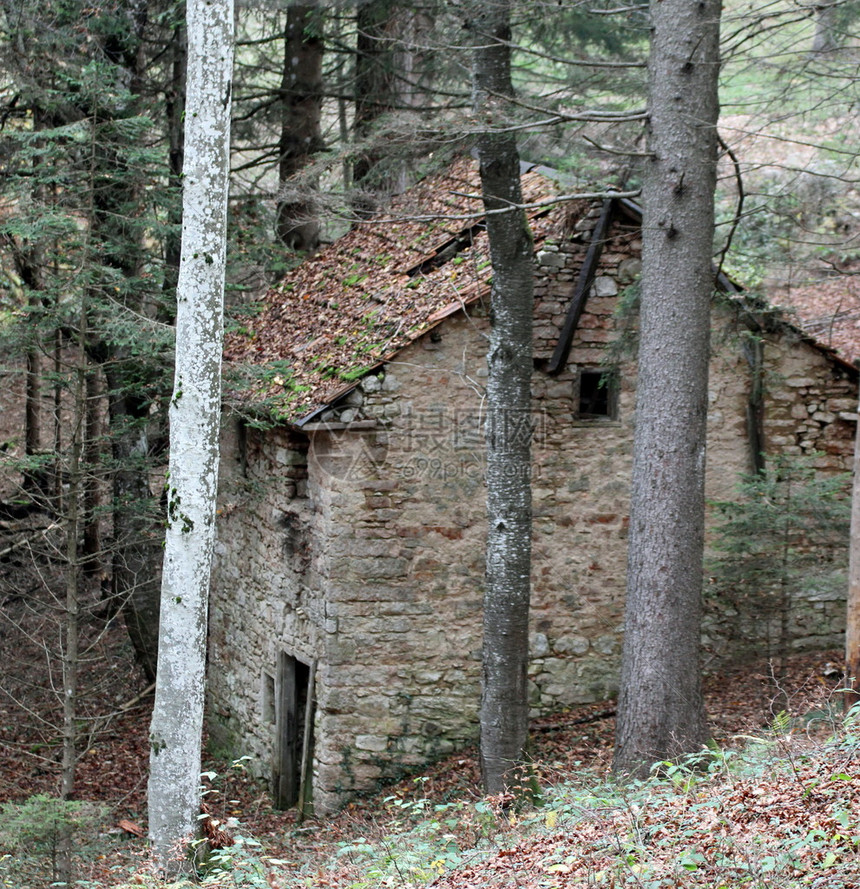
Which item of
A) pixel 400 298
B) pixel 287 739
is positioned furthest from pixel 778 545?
pixel 287 739

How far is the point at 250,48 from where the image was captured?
13.6 metres

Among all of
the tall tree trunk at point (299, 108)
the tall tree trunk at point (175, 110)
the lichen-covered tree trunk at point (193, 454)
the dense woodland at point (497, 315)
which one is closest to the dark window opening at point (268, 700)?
the dense woodland at point (497, 315)

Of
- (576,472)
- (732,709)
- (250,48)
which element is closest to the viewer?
(732,709)

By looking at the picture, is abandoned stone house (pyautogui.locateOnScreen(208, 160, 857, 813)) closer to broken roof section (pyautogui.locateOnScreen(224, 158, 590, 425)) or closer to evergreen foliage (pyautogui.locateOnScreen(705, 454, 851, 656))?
broken roof section (pyautogui.locateOnScreen(224, 158, 590, 425))

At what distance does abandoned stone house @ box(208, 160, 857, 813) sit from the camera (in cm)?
818

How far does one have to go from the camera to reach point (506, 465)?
7.00 meters

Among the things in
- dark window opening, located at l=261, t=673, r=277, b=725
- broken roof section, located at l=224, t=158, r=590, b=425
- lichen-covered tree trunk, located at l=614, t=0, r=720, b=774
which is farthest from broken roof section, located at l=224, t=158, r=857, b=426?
dark window opening, located at l=261, t=673, r=277, b=725

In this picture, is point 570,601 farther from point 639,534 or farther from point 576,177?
point 576,177

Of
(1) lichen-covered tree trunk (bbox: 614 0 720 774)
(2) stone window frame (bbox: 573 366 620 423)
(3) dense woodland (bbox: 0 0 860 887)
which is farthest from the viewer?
(2) stone window frame (bbox: 573 366 620 423)

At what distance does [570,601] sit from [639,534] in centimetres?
247

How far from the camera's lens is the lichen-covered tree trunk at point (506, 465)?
22.6 ft

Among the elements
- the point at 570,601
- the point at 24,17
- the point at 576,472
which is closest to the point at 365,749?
the point at 570,601

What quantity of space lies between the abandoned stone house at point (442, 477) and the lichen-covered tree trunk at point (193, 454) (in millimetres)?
2007

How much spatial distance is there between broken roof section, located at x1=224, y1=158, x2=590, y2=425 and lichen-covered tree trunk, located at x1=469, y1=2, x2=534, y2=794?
41cm
